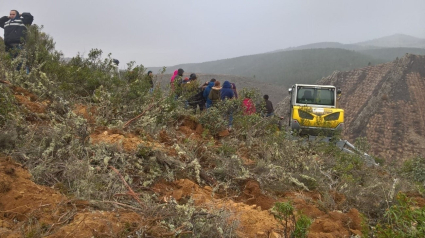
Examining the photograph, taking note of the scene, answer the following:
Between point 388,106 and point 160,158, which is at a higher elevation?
point 160,158

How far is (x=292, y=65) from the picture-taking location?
7712cm

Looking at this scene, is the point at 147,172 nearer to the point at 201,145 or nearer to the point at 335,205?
the point at 201,145

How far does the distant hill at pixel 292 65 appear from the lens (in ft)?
221

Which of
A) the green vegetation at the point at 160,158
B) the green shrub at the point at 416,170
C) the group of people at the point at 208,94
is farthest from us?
the green shrub at the point at 416,170

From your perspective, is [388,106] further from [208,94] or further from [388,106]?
[208,94]

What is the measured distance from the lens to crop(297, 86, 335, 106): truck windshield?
11.7m

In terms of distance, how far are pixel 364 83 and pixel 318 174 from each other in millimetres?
30044

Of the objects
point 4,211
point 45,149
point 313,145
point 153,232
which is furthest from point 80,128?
point 313,145

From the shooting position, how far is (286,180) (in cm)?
473

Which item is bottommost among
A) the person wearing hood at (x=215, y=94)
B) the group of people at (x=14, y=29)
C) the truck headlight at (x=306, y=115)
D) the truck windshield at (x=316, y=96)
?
the truck headlight at (x=306, y=115)

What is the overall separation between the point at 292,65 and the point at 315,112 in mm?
69347

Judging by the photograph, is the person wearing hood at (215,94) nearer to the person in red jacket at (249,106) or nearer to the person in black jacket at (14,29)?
the person in red jacket at (249,106)

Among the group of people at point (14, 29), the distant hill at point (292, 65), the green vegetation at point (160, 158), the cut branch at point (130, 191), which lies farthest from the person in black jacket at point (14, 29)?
the distant hill at point (292, 65)

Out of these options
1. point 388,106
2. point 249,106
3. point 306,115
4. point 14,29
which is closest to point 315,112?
point 306,115
